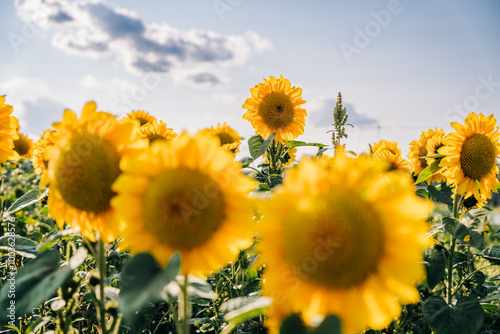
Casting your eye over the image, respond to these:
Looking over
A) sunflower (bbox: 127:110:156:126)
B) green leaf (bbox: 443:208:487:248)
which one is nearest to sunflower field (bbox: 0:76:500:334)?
green leaf (bbox: 443:208:487:248)

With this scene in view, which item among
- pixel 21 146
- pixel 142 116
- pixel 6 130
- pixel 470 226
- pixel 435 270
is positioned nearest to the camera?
pixel 470 226

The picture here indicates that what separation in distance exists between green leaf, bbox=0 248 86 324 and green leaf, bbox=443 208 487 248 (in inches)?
67.3

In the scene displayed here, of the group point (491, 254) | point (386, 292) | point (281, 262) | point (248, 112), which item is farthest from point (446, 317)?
point (248, 112)

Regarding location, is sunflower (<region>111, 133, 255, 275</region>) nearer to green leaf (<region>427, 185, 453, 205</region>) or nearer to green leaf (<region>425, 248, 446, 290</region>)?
green leaf (<region>425, 248, 446, 290</region>)


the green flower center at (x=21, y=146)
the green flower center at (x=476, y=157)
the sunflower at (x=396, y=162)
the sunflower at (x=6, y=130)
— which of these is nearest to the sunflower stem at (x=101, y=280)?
the sunflower at (x=6, y=130)

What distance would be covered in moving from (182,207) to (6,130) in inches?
68.3

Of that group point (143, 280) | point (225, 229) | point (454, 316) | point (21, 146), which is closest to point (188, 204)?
point (225, 229)

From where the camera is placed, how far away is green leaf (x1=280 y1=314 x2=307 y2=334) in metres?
0.79

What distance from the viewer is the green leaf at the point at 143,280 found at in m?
0.68

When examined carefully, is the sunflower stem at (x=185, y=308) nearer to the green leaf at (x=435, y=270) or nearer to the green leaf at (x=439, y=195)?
the green leaf at (x=435, y=270)

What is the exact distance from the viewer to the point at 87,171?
1.00 m

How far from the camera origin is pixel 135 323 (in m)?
1.45

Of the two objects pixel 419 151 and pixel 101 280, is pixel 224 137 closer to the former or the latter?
pixel 419 151

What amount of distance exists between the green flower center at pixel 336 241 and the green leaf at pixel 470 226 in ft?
3.91
